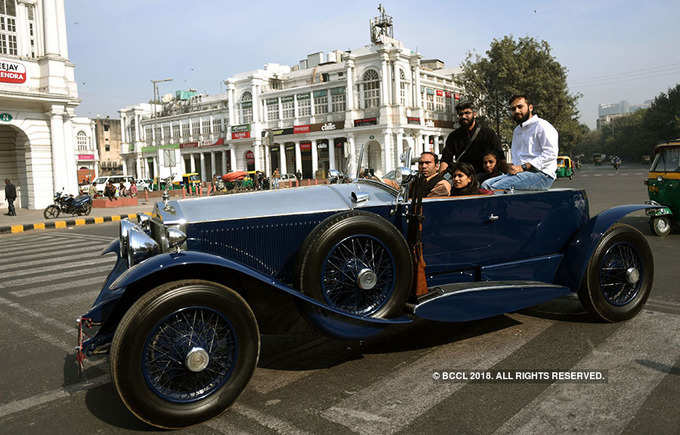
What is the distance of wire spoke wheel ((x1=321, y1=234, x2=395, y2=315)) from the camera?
3.44 metres

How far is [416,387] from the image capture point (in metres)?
3.16

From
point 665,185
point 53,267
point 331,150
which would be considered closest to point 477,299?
point 53,267

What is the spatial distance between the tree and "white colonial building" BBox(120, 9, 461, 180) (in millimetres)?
5888

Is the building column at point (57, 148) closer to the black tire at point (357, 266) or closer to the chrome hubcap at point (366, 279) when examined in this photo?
the black tire at point (357, 266)

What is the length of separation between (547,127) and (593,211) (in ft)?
31.9

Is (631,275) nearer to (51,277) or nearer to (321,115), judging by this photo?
(51,277)

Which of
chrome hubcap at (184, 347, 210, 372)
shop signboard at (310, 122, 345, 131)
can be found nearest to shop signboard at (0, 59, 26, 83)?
chrome hubcap at (184, 347, 210, 372)

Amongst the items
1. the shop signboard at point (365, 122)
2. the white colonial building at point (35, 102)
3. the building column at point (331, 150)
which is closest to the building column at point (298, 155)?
the building column at point (331, 150)

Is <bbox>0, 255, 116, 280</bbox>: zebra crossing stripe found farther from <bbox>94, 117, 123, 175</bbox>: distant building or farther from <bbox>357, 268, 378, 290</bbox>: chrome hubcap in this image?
<bbox>94, 117, 123, 175</bbox>: distant building

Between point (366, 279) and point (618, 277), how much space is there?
256 cm

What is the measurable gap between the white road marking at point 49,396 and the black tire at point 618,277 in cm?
396

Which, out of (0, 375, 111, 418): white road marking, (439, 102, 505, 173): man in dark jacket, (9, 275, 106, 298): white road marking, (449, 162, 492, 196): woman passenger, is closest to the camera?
(0, 375, 111, 418): white road marking

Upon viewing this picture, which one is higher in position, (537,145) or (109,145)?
(109,145)

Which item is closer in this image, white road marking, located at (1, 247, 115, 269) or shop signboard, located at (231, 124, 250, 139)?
white road marking, located at (1, 247, 115, 269)
